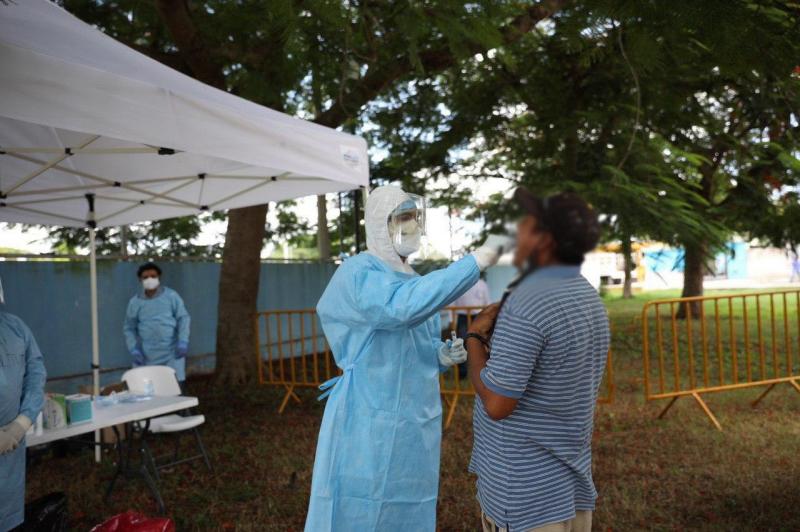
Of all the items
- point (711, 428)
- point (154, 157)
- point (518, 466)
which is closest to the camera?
point (518, 466)

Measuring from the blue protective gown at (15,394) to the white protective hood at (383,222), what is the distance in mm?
1849

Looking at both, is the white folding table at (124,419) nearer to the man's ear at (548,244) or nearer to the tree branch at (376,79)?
the man's ear at (548,244)

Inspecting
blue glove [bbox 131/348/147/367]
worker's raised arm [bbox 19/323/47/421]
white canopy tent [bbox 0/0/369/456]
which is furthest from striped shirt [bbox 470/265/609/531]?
blue glove [bbox 131/348/147/367]

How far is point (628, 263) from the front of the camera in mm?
758

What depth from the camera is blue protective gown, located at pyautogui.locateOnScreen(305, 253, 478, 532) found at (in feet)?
6.92

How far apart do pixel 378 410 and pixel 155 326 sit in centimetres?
507

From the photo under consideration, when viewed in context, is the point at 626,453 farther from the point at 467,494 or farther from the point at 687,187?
the point at 687,187

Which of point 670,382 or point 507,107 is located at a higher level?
point 507,107

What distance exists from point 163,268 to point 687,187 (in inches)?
342

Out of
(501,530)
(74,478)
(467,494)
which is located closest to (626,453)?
(467,494)

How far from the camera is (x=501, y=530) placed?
1589 mm

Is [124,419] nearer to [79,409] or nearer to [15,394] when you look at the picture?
[79,409]

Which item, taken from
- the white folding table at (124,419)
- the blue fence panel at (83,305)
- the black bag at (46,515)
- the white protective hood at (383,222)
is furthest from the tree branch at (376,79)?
the white protective hood at (383,222)

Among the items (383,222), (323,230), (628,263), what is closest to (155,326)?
(383,222)
